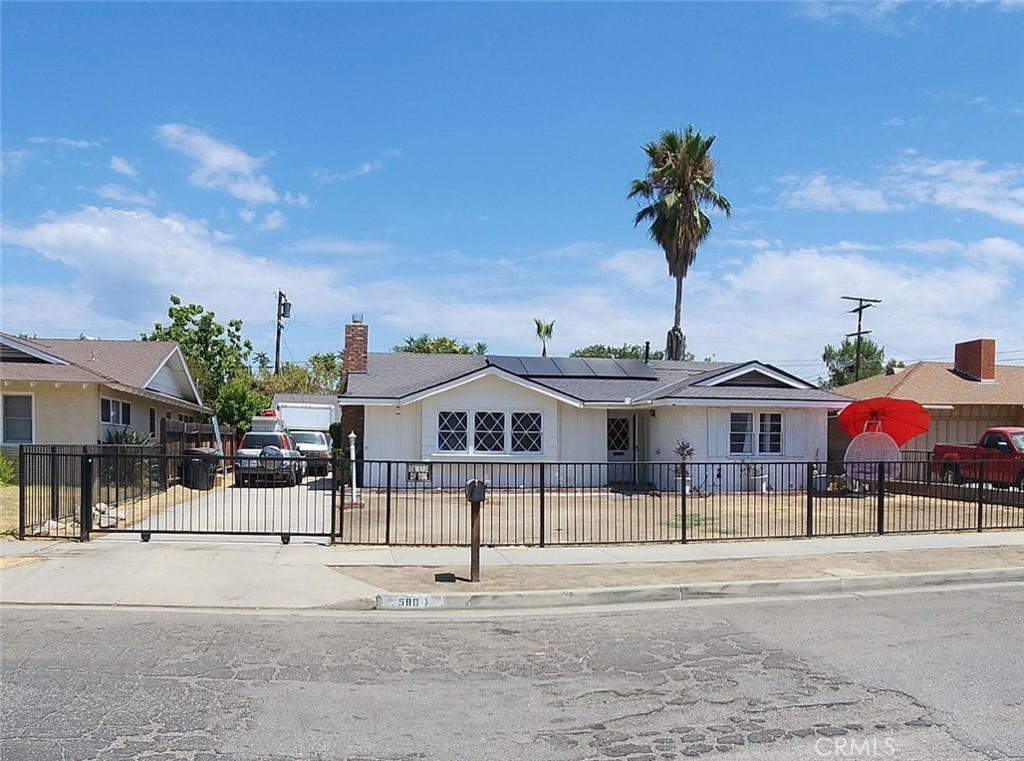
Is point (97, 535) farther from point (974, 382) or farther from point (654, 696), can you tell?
point (974, 382)

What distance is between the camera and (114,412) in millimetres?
26719

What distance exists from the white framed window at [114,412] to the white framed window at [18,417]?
175cm

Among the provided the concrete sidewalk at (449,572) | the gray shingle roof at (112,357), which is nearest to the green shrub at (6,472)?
the gray shingle roof at (112,357)

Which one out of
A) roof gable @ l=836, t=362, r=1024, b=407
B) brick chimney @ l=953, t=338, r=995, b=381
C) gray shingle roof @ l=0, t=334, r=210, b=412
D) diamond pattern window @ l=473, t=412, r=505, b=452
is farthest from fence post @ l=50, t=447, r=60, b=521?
brick chimney @ l=953, t=338, r=995, b=381

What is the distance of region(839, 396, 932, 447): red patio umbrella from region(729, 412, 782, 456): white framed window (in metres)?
1.92

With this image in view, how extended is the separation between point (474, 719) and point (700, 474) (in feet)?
62.0

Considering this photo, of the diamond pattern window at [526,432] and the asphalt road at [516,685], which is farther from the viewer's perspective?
the diamond pattern window at [526,432]

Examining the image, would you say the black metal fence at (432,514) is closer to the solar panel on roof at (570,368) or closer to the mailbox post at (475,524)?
the mailbox post at (475,524)

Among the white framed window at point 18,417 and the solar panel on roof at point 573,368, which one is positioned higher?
the solar panel on roof at point 573,368

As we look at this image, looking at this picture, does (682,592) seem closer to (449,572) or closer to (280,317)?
(449,572)

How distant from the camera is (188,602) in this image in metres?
9.46

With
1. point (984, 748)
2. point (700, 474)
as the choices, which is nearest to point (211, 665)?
point (984, 748)

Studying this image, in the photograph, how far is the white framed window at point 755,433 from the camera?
25.5 metres

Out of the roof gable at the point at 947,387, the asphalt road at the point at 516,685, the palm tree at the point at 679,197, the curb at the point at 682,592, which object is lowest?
the curb at the point at 682,592
